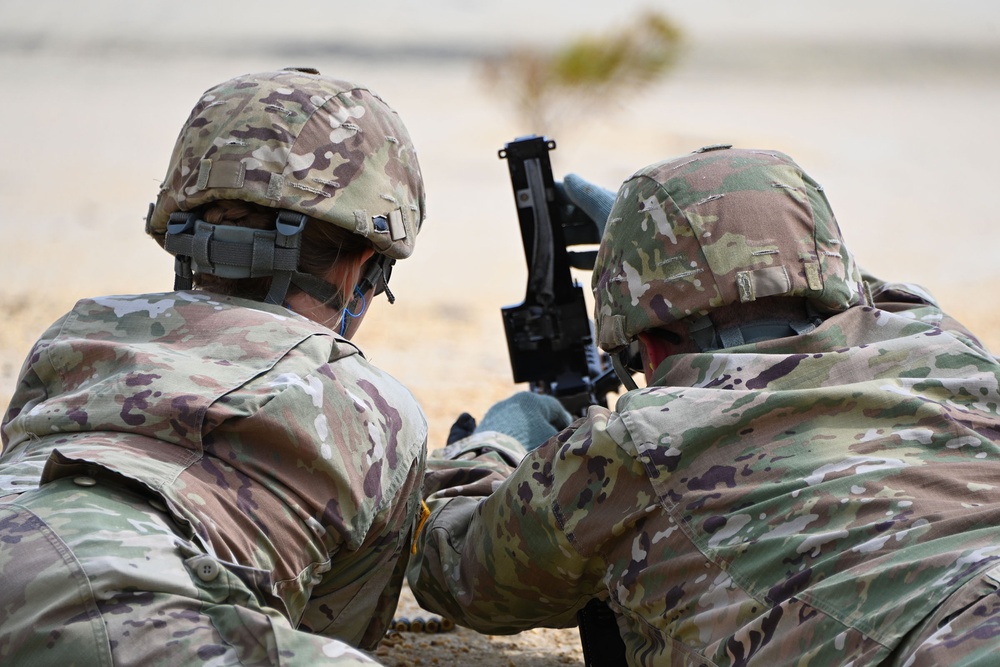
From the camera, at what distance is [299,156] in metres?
3.13

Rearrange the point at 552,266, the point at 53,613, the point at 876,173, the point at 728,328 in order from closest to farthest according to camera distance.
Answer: the point at 53,613 < the point at 728,328 < the point at 552,266 < the point at 876,173

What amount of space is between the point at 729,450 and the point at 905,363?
17.8 inches

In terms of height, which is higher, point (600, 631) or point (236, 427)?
point (236, 427)

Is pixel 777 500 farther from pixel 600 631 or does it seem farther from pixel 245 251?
pixel 245 251

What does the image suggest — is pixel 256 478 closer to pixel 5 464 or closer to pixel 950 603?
pixel 5 464

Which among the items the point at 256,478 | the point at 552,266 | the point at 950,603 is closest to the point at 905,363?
the point at 950,603

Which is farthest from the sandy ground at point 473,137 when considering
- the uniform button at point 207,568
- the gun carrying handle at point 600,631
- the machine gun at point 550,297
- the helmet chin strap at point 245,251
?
the uniform button at point 207,568

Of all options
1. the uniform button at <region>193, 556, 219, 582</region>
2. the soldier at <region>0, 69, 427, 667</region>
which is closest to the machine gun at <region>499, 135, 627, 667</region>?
the soldier at <region>0, 69, 427, 667</region>

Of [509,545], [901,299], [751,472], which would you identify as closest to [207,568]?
[509,545]

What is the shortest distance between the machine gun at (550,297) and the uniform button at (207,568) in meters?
2.23

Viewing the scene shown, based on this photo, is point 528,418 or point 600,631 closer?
point 600,631

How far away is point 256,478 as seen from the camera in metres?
2.58

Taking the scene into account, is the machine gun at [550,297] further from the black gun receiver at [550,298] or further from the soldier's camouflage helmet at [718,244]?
the soldier's camouflage helmet at [718,244]

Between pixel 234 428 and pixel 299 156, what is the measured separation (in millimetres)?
874
